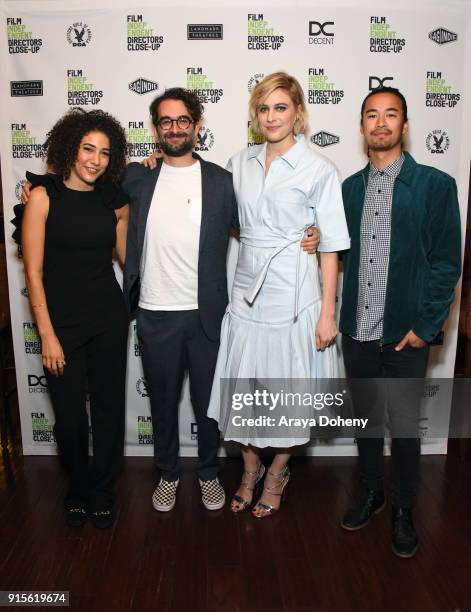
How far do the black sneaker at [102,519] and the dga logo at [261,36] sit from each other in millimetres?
2264

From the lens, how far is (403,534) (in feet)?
7.48

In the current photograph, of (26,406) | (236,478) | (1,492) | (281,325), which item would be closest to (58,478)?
(1,492)

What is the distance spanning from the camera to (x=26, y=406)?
3080 mm

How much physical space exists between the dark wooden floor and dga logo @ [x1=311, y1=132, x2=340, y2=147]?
1715mm

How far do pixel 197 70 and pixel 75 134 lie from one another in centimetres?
84

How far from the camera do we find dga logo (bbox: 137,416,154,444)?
10.2 feet

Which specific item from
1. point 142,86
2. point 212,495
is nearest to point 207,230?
point 142,86

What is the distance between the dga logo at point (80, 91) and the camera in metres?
2.75

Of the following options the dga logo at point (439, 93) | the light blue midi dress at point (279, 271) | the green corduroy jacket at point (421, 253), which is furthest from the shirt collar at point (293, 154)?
the dga logo at point (439, 93)

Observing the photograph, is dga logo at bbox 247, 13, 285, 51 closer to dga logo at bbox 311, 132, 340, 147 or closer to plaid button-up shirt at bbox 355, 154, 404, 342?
dga logo at bbox 311, 132, 340, 147

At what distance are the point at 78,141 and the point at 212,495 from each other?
164 cm

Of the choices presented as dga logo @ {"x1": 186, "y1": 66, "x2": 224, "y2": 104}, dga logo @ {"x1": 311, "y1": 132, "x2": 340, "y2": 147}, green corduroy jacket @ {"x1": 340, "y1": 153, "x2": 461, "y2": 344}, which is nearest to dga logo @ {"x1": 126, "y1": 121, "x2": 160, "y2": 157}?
dga logo @ {"x1": 186, "y1": 66, "x2": 224, "y2": 104}

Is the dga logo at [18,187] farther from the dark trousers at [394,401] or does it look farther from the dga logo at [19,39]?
the dark trousers at [394,401]

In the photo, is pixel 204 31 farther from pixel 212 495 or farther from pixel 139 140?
pixel 212 495
